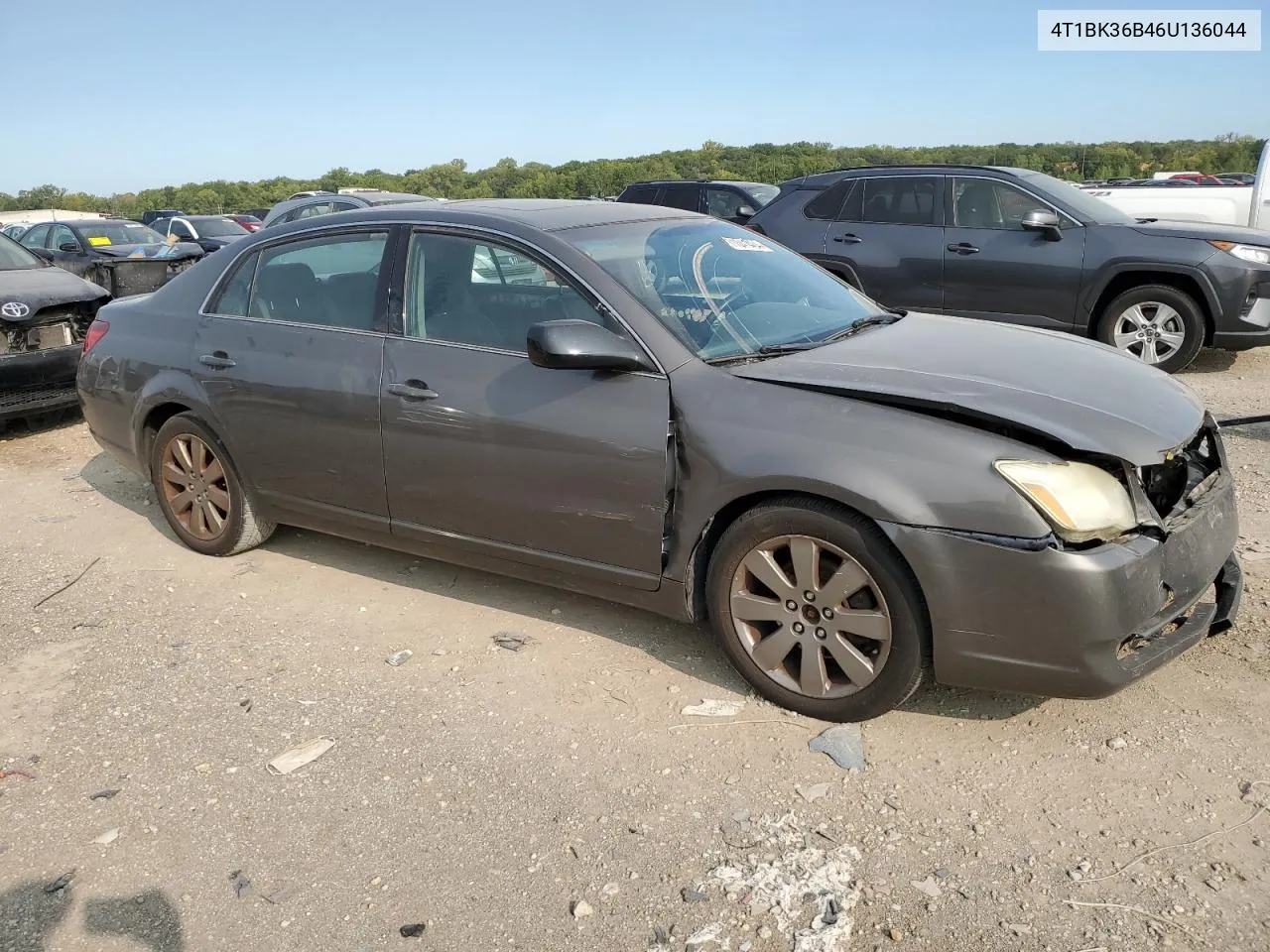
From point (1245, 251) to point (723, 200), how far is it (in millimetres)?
6746

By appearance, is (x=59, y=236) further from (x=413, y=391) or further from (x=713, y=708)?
(x=713, y=708)

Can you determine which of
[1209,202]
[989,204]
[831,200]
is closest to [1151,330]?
[989,204]

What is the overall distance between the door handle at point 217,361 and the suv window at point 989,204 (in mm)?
6440

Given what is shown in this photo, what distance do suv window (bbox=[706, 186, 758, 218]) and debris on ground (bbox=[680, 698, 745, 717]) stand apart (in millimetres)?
10452

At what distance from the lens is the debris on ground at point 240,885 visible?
2.76 meters

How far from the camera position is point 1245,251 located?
7.93 metres

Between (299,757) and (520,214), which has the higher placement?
(520,214)

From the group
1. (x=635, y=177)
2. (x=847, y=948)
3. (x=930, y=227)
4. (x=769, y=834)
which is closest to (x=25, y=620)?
(x=769, y=834)

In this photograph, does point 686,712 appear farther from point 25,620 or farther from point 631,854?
point 25,620

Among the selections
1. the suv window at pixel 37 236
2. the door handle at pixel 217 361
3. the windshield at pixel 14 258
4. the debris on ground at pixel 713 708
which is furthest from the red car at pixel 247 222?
the debris on ground at pixel 713 708

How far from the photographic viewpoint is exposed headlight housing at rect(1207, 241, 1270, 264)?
7891 mm

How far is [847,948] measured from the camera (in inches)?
97.0

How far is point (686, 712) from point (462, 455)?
1.30 m

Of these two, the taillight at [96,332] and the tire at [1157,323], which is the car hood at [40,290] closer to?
the taillight at [96,332]
